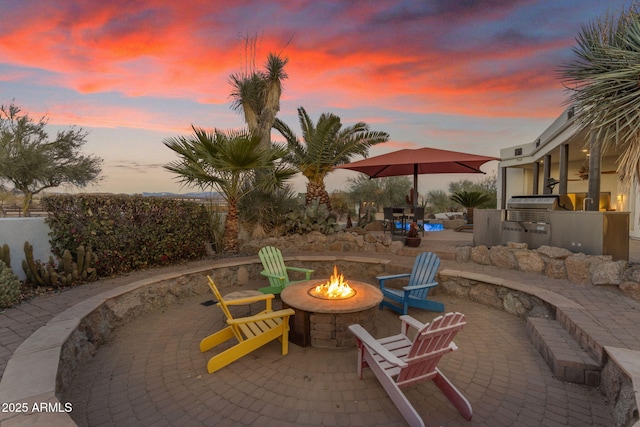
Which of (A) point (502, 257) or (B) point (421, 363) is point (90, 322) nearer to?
(B) point (421, 363)

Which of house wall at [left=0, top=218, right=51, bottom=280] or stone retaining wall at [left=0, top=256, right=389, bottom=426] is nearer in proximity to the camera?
stone retaining wall at [left=0, top=256, right=389, bottom=426]

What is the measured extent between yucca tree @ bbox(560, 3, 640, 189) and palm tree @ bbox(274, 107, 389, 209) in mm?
5741

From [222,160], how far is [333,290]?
385 cm

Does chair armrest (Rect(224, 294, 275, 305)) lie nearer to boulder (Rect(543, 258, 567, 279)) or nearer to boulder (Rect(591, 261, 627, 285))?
boulder (Rect(543, 258, 567, 279))

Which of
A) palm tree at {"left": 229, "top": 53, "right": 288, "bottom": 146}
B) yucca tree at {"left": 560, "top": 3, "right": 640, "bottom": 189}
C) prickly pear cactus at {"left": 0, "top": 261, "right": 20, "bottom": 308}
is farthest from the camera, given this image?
palm tree at {"left": 229, "top": 53, "right": 288, "bottom": 146}

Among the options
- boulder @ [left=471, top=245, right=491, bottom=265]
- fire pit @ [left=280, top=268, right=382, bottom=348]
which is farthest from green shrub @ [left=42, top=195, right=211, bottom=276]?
boulder @ [left=471, top=245, right=491, bottom=265]

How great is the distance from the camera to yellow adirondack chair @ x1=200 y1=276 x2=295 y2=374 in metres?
2.91

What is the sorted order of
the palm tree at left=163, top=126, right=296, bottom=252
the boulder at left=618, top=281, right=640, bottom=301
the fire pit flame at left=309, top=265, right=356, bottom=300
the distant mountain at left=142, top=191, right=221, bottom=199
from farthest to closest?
1. the distant mountain at left=142, top=191, right=221, bottom=199
2. the palm tree at left=163, top=126, right=296, bottom=252
3. the boulder at left=618, top=281, right=640, bottom=301
4. the fire pit flame at left=309, top=265, right=356, bottom=300

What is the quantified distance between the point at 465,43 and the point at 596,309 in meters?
8.02

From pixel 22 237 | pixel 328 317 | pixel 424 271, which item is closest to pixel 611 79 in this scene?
pixel 424 271

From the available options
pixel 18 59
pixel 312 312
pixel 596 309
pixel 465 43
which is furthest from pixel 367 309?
pixel 18 59

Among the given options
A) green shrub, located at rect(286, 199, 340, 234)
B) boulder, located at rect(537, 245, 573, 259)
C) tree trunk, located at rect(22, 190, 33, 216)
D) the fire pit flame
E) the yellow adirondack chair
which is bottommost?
the yellow adirondack chair

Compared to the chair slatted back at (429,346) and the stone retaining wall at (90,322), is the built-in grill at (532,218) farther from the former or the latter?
the chair slatted back at (429,346)

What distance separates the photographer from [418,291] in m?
4.56
